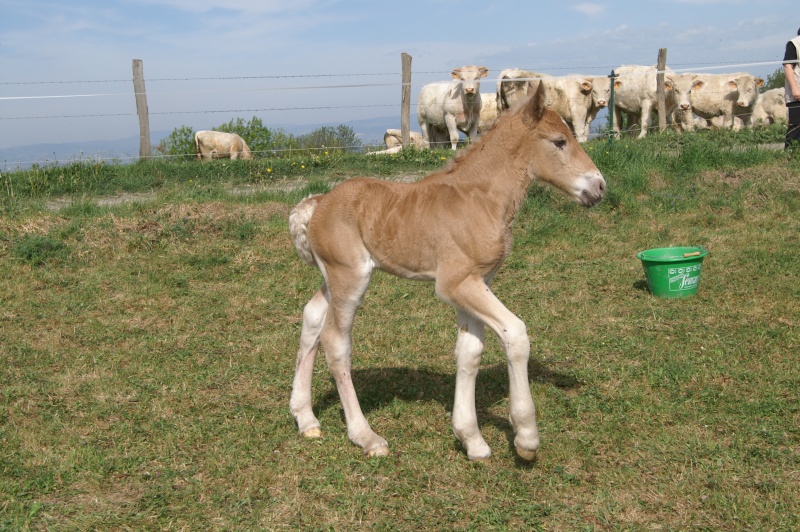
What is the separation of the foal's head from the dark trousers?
8878 millimetres

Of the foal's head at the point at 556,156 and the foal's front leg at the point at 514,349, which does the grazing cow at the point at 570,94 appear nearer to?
the foal's head at the point at 556,156

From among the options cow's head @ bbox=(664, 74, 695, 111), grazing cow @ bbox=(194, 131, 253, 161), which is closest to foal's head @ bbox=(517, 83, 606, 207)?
grazing cow @ bbox=(194, 131, 253, 161)

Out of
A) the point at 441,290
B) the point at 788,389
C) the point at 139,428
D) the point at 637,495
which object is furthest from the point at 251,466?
the point at 788,389

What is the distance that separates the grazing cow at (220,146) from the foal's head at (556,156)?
14717mm

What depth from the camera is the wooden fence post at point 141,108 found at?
49.5 feet

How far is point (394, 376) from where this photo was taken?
6145 mm

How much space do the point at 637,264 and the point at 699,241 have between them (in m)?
1.25

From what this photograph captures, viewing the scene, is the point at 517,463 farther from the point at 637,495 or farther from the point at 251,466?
the point at 251,466

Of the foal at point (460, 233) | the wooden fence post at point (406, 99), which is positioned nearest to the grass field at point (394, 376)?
the foal at point (460, 233)

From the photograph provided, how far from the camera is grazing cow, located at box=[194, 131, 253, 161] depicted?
18.8 metres

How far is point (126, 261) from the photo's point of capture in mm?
9258

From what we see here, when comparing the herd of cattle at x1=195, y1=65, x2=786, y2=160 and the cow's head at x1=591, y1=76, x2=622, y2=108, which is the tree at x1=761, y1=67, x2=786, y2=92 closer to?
the herd of cattle at x1=195, y1=65, x2=786, y2=160

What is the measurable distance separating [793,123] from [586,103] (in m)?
8.84

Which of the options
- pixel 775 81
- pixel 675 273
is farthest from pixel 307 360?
pixel 775 81
